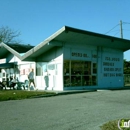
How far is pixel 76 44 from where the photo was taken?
2078cm

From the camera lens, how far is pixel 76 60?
2080 cm

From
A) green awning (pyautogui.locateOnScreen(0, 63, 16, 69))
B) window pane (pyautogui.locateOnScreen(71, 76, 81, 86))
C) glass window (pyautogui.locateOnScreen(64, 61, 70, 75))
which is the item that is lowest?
window pane (pyautogui.locateOnScreen(71, 76, 81, 86))

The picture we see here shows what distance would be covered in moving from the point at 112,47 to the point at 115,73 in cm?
245

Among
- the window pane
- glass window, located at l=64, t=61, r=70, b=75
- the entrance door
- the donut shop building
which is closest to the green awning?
the donut shop building

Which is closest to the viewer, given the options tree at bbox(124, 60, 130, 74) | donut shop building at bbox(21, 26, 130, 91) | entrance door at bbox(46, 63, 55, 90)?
donut shop building at bbox(21, 26, 130, 91)

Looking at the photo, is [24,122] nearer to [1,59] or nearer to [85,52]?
[85,52]

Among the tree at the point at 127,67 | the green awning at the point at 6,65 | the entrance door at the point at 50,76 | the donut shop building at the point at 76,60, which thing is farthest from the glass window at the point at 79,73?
the tree at the point at 127,67

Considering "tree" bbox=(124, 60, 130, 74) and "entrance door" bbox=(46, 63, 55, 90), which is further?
"tree" bbox=(124, 60, 130, 74)

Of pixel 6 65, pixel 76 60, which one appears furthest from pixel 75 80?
pixel 6 65

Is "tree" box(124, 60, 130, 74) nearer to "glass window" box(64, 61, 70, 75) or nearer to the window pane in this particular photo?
the window pane

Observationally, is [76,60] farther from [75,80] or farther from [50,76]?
[50,76]

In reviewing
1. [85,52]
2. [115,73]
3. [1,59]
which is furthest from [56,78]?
[1,59]

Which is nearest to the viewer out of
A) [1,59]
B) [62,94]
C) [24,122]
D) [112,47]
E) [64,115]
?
[24,122]

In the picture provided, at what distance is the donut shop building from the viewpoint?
64.7 ft
